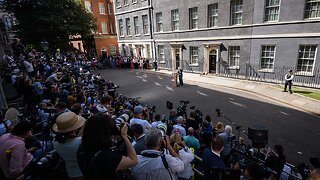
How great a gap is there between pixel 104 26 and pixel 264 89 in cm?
3489

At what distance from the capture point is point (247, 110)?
12.4 m

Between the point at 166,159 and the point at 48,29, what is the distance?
2594cm

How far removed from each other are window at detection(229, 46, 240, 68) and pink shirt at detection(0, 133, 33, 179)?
743 inches

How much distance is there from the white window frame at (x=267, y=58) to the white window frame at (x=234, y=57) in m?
2.13

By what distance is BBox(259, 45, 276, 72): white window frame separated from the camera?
661 inches

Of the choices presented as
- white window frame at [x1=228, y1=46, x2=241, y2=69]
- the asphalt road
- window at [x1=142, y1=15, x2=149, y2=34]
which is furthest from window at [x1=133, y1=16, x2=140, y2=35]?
white window frame at [x1=228, y1=46, x2=241, y2=69]

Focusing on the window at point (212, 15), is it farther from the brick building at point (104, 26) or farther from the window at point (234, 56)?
the brick building at point (104, 26)

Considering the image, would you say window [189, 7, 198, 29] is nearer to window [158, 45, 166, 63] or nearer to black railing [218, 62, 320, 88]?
black railing [218, 62, 320, 88]

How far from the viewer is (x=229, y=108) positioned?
42.2ft

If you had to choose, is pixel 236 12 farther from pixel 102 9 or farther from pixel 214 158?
pixel 102 9

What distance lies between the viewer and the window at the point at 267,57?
55.2 feet

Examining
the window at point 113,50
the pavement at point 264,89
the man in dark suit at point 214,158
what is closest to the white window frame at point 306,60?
the pavement at point 264,89

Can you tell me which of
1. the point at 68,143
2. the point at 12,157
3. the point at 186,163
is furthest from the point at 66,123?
the point at 186,163

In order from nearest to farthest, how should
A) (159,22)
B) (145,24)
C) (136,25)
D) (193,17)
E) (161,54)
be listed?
(193,17) < (159,22) < (161,54) < (145,24) < (136,25)
